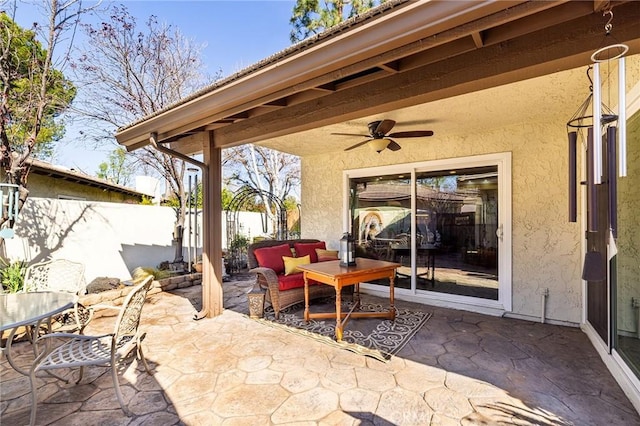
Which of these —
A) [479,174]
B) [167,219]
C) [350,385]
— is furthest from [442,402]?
[167,219]

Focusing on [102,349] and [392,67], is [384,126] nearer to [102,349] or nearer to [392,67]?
[392,67]

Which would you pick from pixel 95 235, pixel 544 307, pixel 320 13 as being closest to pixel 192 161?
pixel 95 235

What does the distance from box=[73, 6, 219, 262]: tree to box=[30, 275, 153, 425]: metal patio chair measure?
486 cm

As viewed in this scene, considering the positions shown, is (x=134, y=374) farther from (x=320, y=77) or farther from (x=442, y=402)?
(x=320, y=77)

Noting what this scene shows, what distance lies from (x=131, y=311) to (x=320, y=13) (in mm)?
8959

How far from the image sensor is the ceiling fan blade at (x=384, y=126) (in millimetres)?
3861

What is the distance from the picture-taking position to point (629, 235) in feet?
8.68

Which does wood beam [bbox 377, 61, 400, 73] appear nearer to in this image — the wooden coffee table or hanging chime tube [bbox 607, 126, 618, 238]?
hanging chime tube [bbox 607, 126, 618, 238]

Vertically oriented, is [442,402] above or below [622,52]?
below

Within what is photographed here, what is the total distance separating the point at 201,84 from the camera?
8.30 m

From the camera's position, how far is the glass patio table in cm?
211

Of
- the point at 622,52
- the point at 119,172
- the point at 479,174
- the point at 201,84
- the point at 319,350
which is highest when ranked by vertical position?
the point at 201,84

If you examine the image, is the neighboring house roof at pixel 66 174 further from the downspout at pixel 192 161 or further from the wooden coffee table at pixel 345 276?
the wooden coffee table at pixel 345 276

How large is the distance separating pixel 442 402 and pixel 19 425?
319 centimetres
